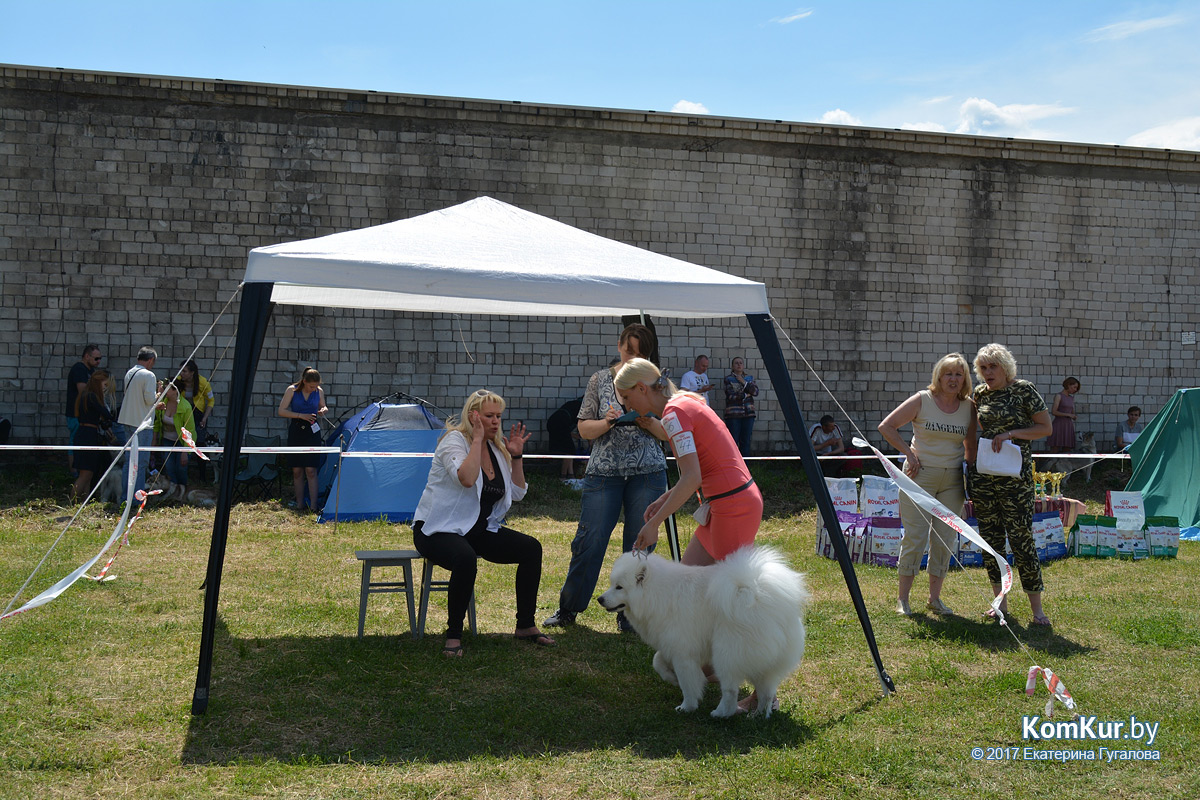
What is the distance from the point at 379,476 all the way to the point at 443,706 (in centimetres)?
561

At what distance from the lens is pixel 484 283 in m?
4.34

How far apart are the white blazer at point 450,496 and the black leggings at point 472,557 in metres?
0.06

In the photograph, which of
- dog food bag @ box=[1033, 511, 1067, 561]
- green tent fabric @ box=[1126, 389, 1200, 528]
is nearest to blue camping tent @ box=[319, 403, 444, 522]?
dog food bag @ box=[1033, 511, 1067, 561]

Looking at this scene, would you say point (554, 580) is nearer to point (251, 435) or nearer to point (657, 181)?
point (251, 435)

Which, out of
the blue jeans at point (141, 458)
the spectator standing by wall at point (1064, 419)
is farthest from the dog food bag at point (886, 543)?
the blue jeans at point (141, 458)

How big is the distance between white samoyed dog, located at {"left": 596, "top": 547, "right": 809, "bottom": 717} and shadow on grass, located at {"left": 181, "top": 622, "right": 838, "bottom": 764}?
215mm

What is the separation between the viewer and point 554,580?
6914 mm

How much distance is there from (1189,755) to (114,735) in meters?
4.38

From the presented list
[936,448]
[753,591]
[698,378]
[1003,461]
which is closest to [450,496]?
[753,591]

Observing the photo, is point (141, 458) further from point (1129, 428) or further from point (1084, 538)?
point (1129, 428)

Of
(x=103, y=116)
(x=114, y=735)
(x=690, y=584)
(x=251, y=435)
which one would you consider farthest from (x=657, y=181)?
(x=114, y=735)

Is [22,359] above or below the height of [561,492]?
above

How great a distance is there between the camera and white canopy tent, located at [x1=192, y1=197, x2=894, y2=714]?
4047 mm

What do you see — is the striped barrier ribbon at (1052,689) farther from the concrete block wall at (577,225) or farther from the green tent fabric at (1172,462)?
the concrete block wall at (577,225)
